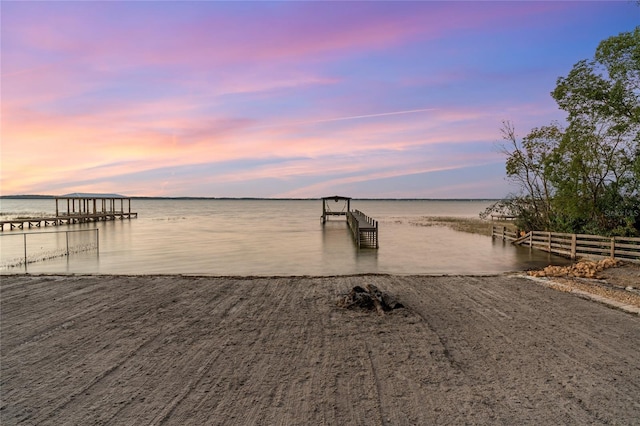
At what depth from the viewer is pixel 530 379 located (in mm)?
5320

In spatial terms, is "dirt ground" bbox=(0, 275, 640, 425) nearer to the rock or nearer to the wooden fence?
the rock

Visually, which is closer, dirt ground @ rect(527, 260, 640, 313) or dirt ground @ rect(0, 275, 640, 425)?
dirt ground @ rect(0, 275, 640, 425)

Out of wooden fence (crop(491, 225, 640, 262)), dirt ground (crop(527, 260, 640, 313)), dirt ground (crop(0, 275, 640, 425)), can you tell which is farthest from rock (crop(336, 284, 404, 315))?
wooden fence (crop(491, 225, 640, 262))

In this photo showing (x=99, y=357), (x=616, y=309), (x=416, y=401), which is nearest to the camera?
(x=416, y=401)

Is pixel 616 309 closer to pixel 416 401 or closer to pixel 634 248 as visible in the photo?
pixel 416 401

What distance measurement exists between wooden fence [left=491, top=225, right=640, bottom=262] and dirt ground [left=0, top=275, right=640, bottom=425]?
1069 cm

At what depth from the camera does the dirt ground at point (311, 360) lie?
4.51 m

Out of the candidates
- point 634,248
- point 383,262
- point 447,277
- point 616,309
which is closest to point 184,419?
point 616,309

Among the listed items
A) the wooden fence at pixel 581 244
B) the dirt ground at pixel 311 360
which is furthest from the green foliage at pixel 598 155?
the dirt ground at pixel 311 360

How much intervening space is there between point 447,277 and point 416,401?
29.0 feet

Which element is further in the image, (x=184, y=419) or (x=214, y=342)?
(x=214, y=342)

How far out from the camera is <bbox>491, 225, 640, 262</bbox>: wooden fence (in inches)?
688

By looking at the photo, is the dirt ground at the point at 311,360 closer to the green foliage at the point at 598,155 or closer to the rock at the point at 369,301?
the rock at the point at 369,301

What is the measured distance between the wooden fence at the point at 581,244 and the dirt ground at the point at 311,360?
421 inches
